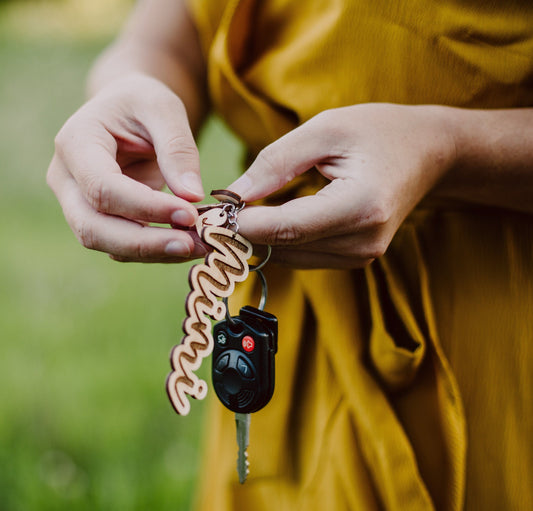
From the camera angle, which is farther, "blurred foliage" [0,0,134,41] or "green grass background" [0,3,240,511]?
"blurred foliage" [0,0,134,41]

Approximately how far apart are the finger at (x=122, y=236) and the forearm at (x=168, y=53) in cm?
45

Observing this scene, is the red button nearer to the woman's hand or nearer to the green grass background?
the woman's hand

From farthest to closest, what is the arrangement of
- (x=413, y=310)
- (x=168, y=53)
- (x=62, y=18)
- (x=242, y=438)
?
(x=62, y=18) → (x=168, y=53) → (x=413, y=310) → (x=242, y=438)

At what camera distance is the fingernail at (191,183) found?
2.76 ft

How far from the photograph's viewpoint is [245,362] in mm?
828

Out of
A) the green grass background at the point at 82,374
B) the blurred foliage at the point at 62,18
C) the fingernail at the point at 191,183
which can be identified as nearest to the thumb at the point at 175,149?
the fingernail at the point at 191,183

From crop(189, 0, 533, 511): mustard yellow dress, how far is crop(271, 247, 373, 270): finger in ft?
0.37

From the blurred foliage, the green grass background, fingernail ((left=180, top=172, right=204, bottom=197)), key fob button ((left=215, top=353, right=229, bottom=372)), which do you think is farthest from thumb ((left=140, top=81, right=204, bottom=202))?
the blurred foliage

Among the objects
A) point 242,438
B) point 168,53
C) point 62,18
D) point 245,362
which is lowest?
point 242,438

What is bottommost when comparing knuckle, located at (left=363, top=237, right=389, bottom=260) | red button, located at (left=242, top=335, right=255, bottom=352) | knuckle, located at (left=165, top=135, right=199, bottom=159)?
red button, located at (left=242, top=335, right=255, bottom=352)

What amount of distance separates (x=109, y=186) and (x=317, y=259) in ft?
A: 1.09

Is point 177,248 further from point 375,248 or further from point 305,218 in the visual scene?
point 375,248

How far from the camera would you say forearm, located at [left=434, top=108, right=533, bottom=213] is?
3.07 feet

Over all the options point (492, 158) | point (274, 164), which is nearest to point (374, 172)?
point (274, 164)
